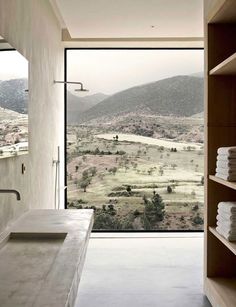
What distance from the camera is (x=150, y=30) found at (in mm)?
5180

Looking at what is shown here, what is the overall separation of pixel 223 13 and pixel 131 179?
11.3 feet

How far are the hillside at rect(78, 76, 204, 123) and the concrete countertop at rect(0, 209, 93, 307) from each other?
3402 millimetres

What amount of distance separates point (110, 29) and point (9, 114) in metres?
2.68

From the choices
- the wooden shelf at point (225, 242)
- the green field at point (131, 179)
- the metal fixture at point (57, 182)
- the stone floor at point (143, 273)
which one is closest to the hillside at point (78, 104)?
the green field at point (131, 179)

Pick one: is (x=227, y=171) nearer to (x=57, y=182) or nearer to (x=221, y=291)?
(x=221, y=291)

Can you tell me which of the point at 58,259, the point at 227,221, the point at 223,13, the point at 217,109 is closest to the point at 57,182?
the point at 217,109

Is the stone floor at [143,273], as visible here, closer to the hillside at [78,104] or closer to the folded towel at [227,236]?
the folded towel at [227,236]

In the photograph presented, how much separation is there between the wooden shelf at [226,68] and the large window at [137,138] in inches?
119

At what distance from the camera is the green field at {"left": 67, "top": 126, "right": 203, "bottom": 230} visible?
6289 millimetres

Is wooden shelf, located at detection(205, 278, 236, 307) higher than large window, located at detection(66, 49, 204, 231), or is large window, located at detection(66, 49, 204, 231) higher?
large window, located at detection(66, 49, 204, 231)

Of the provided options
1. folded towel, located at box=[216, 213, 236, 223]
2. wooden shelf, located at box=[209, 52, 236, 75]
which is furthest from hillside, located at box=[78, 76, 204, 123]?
folded towel, located at box=[216, 213, 236, 223]

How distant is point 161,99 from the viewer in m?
6.45

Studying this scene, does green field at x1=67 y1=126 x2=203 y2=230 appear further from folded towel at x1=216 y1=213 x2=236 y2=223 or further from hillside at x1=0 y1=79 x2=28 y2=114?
hillside at x1=0 y1=79 x2=28 y2=114

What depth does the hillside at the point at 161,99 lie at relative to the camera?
6.42 m
